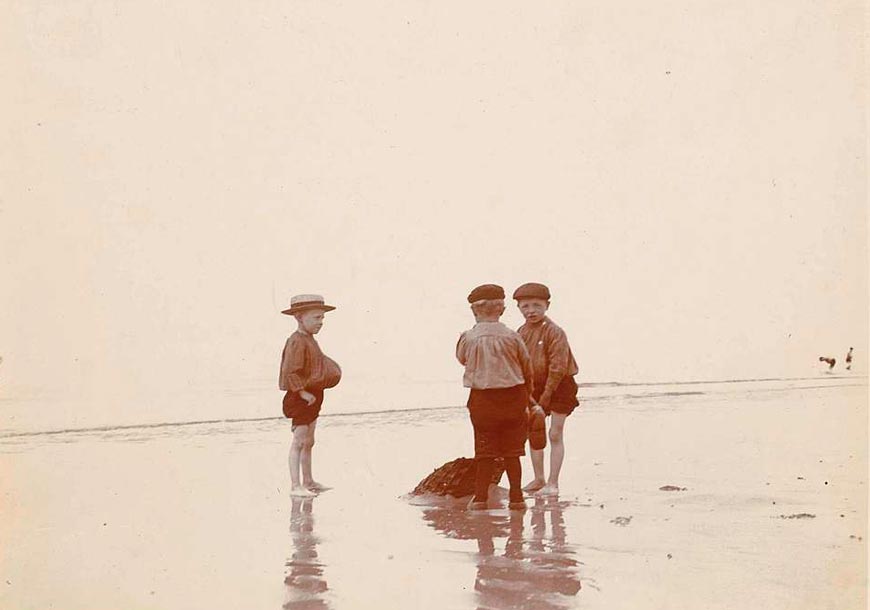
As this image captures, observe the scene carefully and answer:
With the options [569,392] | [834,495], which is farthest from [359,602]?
[834,495]

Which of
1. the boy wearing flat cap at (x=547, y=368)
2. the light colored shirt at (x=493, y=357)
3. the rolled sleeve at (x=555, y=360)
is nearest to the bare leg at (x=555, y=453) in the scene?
the boy wearing flat cap at (x=547, y=368)

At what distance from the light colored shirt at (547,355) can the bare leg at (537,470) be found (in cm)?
45

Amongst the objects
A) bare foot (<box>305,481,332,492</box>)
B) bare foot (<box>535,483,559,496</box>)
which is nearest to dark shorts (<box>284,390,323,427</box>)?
bare foot (<box>305,481,332,492</box>)

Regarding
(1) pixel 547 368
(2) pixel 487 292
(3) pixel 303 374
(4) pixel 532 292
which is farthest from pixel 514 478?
(3) pixel 303 374

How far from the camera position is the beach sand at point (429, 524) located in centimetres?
572

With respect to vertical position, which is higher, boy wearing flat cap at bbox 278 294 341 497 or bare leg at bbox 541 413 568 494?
boy wearing flat cap at bbox 278 294 341 497

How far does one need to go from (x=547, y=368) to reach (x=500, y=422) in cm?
83

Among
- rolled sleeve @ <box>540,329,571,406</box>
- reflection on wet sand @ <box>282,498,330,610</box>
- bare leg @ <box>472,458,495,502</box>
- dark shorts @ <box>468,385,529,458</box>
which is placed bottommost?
reflection on wet sand @ <box>282,498,330,610</box>

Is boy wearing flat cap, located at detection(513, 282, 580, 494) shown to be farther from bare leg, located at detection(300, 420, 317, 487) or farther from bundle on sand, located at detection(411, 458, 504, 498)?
bare leg, located at detection(300, 420, 317, 487)

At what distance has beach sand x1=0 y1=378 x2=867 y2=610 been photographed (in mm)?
5723

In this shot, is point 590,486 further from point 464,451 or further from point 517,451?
point 464,451

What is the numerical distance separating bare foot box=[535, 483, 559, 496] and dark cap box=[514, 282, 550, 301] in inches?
62.4

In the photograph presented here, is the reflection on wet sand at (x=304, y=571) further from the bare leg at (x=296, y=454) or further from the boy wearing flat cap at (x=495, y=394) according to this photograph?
the boy wearing flat cap at (x=495, y=394)

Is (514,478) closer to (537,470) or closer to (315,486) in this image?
(537,470)
